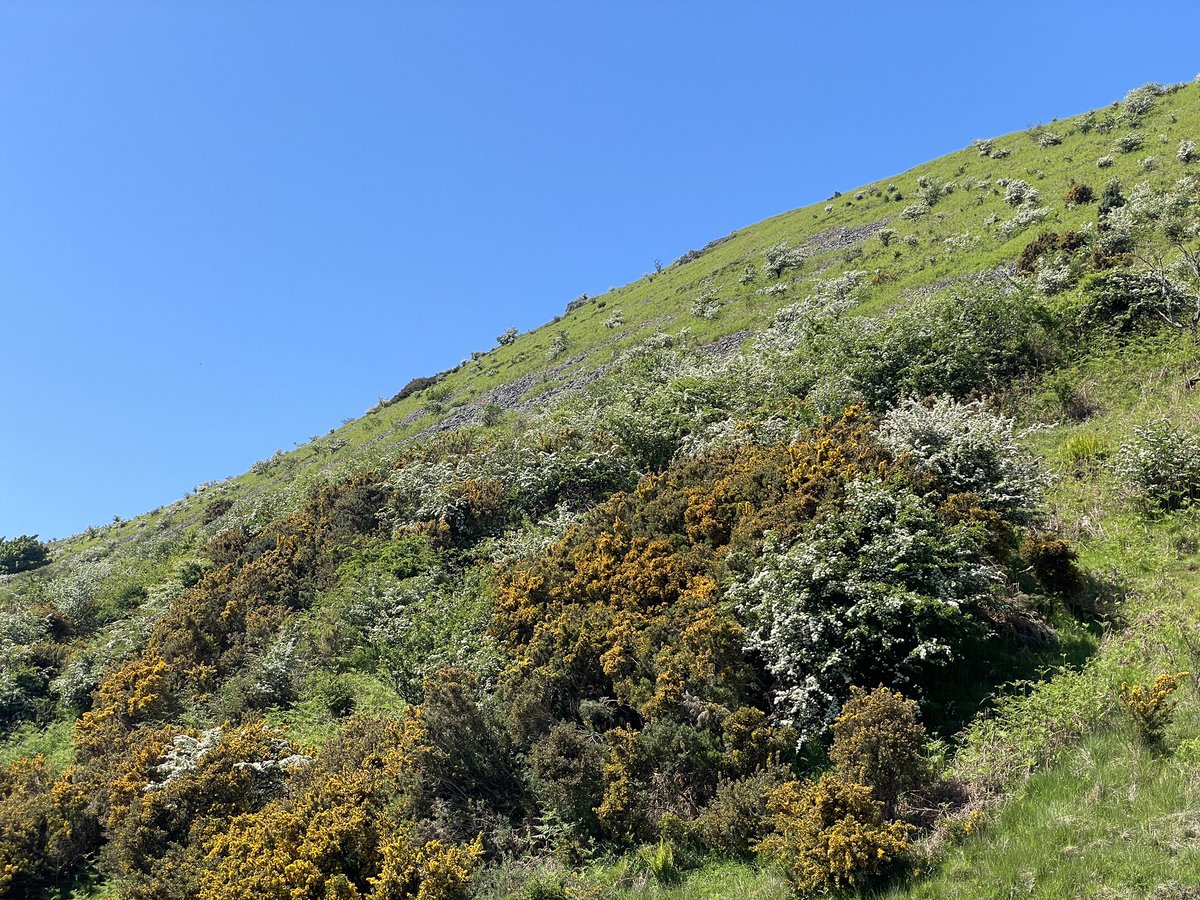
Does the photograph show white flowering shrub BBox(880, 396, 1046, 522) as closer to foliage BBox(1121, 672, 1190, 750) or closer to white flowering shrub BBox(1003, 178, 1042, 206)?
foliage BBox(1121, 672, 1190, 750)

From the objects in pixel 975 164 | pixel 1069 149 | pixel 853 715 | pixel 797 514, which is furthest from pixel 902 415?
pixel 975 164

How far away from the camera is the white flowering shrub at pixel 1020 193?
28.2m

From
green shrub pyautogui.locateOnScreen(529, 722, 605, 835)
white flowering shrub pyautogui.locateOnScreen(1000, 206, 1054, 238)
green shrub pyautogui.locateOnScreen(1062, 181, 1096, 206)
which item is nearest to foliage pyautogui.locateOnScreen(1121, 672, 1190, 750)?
green shrub pyautogui.locateOnScreen(529, 722, 605, 835)

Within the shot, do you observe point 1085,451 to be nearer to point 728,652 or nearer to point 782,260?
point 728,652

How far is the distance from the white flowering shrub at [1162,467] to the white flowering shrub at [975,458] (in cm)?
125

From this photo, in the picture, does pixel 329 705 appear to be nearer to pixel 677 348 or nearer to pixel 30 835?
pixel 30 835

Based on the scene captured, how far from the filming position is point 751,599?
29.4 ft

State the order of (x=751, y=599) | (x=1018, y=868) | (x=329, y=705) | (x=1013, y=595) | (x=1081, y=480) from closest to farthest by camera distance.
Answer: (x=1018, y=868), (x=1013, y=595), (x=751, y=599), (x=1081, y=480), (x=329, y=705)

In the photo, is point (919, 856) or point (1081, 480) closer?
point (919, 856)

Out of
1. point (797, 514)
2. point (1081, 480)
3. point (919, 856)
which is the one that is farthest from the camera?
point (1081, 480)

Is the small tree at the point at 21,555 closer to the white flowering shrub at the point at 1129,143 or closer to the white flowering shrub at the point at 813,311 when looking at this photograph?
the white flowering shrub at the point at 813,311

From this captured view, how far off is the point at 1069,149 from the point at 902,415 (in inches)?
1317

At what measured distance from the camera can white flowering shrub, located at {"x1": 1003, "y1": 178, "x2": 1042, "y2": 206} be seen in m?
28.2

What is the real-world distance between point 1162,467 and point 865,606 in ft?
18.9
